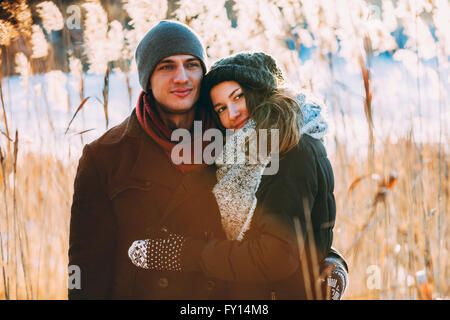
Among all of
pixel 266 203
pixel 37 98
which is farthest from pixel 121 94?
pixel 266 203

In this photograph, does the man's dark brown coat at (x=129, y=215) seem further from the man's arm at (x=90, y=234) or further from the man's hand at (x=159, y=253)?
the man's hand at (x=159, y=253)

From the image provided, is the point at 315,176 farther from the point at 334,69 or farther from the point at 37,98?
the point at 37,98

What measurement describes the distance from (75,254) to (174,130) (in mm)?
679

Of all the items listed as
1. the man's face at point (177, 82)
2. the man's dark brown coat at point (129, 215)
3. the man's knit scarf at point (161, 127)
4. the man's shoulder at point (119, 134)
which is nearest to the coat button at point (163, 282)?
the man's dark brown coat at point (129, 215)

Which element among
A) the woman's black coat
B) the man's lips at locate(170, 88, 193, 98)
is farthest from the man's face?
the woman's black coat

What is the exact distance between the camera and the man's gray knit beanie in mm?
1850

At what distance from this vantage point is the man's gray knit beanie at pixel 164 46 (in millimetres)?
1850

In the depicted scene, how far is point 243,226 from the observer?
1504mm

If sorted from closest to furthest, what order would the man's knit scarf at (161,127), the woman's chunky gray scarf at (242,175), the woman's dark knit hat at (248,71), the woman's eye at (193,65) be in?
the woman's chunky gray scarf at (242,175) → the woman's dark knit hat at (248,71) → the man's knit scarf at (161,127) → the woman's eye at (193,65)

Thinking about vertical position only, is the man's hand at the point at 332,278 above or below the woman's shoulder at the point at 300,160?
below

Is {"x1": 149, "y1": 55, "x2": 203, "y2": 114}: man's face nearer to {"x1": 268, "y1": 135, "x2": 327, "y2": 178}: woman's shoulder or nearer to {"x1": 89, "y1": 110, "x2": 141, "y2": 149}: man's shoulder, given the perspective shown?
{"x1": 89, "y1": 110, "x2": 141, "y2": 149}: man's shoulder

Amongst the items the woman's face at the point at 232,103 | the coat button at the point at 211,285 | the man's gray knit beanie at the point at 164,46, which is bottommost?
the coat button at the point at 211,285

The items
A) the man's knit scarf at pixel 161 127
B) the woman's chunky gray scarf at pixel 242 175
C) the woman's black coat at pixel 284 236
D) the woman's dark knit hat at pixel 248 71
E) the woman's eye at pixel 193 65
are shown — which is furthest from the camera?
the woman's eye at pixel 193 65

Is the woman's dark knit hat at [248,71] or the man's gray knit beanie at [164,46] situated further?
the man's gray knit beanie at [164,46]
